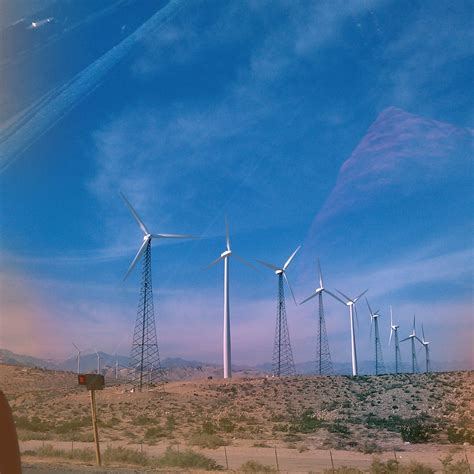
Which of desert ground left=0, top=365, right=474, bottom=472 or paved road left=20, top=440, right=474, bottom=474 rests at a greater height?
desert ground left=0, top=365, right=474, bottom=472

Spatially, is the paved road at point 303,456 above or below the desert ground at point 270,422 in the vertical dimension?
below

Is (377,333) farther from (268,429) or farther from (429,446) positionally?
(429,446)

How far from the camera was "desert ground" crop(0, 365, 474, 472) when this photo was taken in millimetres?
31266

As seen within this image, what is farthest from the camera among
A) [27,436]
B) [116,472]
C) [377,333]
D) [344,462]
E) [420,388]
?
[377,333]

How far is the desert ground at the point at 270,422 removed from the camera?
103 feet

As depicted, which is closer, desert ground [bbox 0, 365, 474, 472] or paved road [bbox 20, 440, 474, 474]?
paved road [bbox 20, 440, 474, 474]

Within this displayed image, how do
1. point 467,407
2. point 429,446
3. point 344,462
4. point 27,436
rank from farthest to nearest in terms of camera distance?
point 467,407, point 27,436, point 429,446, point 344,462

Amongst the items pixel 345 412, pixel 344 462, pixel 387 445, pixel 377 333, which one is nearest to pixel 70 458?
pixel 344 462

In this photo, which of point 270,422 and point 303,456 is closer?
point 303,456

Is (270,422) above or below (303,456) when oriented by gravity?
above

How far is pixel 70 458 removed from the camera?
93.2 ft

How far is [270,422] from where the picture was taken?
51.1m

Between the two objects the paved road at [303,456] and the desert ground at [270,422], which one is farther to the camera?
the desert ground at [270,422]

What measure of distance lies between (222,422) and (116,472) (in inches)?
1130
